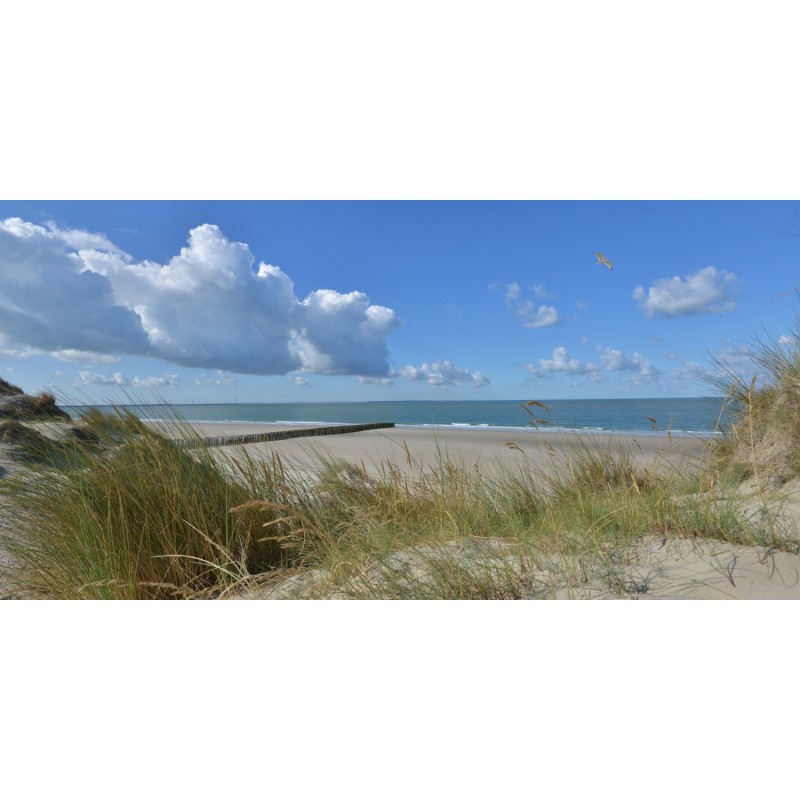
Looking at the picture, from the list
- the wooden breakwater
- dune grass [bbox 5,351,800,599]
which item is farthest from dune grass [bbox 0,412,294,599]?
the wooden breakwater

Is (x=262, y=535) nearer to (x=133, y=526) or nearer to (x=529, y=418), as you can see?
(x=133, y=526)

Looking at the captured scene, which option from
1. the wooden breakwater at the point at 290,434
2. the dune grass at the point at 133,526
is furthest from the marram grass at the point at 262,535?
the wooden breakwater at the point at 290,434

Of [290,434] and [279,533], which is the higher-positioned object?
[290,434]

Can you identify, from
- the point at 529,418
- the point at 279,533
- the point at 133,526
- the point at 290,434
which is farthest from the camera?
the point at 529,418

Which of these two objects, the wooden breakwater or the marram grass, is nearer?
the marram grass

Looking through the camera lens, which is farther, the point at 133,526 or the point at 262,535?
the point at 262,535

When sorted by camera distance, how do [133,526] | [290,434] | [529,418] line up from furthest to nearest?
[529,418]
[290,434]
[133,526]

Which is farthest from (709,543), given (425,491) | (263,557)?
(263,557)

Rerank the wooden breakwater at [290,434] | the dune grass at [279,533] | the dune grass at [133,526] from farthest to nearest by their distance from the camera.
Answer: the wooden breakwater at [290,434]
the dune grass at [133,526]
the dune grass at [279,533]

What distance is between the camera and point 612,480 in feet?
12.9

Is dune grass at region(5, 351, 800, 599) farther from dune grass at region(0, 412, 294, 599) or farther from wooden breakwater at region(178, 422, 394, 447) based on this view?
wooden breakwater at region(178, 422, 394, 447)

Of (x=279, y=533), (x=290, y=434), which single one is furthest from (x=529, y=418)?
→ (x=279, y=533)

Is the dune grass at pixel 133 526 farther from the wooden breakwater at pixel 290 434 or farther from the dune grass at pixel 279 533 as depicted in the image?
the wooden breakwater at pixel 290 434

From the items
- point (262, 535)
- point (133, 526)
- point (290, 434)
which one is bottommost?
point (262, 535)
